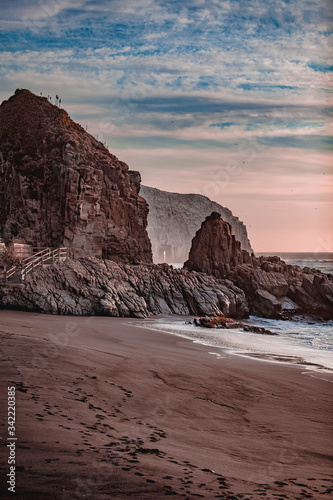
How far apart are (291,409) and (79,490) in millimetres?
5214

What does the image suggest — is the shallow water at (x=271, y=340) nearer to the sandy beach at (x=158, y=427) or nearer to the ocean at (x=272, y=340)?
the ocean at (x=272, y=340)

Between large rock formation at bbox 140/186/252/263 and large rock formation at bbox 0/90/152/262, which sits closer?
large rock formation at bbox 0/90/152/262

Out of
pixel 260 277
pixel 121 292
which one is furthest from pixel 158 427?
pixel 260 277

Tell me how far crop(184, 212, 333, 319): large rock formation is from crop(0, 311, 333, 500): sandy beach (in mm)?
20574

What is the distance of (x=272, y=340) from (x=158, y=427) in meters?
13.9

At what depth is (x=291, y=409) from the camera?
325 inches

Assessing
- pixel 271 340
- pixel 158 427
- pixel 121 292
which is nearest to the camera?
pixel 158 427

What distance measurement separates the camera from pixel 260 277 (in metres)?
33.1

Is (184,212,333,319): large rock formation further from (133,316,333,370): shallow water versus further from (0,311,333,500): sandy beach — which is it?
(0,311,333,500): sandy beach

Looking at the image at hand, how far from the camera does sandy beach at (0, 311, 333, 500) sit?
429 centimetres

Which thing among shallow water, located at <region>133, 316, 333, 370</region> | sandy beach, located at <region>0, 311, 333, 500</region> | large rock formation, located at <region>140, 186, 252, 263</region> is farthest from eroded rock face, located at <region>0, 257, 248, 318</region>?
large rock formation, located at <region>140, 186, 252, 263</region>

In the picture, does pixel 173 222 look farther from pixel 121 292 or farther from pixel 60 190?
pixel 121 292

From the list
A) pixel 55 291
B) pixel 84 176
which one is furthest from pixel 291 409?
pixel 84 176

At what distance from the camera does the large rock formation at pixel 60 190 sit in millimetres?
32331
